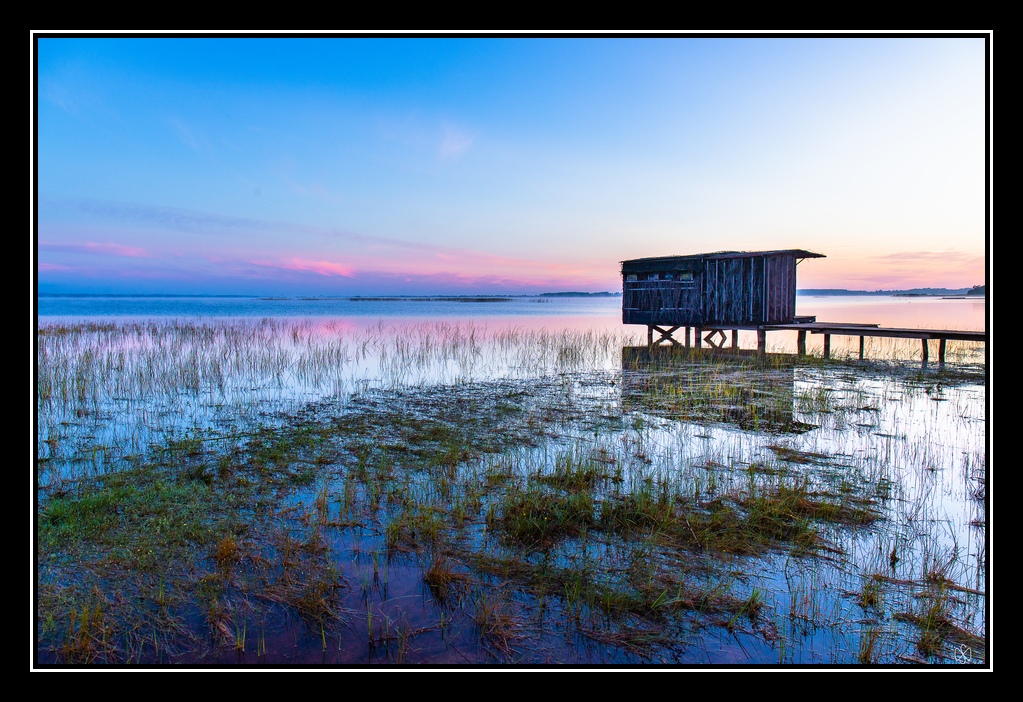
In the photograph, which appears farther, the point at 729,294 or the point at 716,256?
the point at 729,294

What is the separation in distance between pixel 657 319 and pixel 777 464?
17.2 meters

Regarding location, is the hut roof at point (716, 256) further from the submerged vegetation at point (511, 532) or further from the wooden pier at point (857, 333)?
the submerged vegetation at point (511, 532)

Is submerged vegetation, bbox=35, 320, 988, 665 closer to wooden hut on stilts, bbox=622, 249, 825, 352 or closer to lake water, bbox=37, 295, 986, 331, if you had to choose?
wooden hut on stilts, bbox=622, 249, 825, 352

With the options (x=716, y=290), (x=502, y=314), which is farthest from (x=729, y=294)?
(x=502, y=314)

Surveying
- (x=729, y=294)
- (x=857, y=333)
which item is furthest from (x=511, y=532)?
(x=729, y=294)

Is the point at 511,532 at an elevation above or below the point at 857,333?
below

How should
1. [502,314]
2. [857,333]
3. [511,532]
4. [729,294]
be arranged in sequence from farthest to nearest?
[502,314], [729,294], [857,333], [511,532]

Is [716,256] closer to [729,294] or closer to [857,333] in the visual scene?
[729,294]

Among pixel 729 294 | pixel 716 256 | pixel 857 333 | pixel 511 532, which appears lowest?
pixel 511 532

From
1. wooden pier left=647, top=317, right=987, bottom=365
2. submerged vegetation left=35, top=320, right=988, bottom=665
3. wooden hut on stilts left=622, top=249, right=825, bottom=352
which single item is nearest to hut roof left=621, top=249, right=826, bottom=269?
wooden hut on stilts left=622, top=249, right=825, bottom=352

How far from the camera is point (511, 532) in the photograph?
16.2 ft

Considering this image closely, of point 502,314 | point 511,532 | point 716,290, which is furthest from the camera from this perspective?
point 502,314

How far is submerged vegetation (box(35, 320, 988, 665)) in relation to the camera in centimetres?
340
